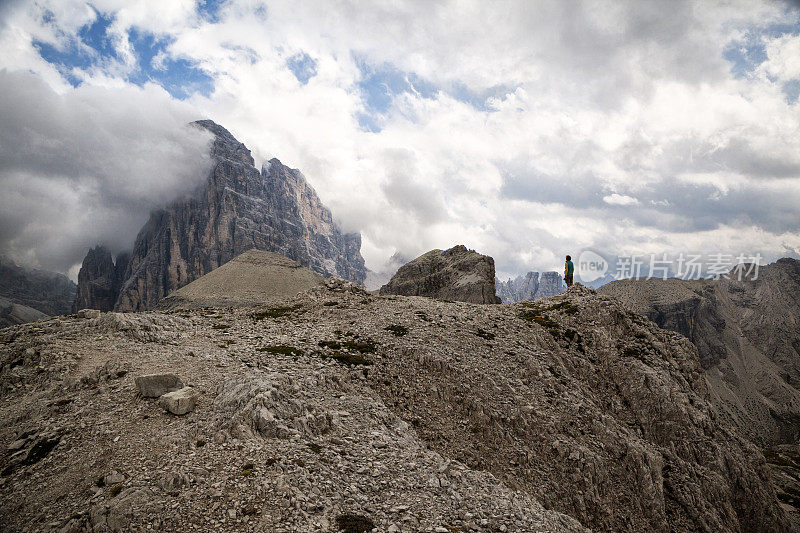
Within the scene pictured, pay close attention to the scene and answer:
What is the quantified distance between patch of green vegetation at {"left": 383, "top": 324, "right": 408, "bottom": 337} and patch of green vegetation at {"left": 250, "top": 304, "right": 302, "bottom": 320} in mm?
13003

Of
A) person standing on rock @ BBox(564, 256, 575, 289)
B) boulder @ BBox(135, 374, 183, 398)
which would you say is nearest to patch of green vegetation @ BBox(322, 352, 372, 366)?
boulder @ BBox(135, 374, 183, 398)

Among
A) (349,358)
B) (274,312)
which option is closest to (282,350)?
(349,358)

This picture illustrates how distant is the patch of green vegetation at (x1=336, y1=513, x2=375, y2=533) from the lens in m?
12.6

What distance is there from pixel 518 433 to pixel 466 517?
12483 millimetres

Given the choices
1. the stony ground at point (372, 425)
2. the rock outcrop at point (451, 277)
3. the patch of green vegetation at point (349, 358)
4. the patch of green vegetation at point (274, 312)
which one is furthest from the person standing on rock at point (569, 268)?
the rock outcrop at point (451, 277)

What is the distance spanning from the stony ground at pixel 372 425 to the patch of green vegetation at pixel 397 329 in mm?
293

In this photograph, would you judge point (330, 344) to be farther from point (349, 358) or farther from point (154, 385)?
point (154, 385)

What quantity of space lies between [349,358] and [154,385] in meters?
12.6

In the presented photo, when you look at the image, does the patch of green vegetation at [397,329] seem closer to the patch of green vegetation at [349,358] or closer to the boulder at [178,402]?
the patch of green vegetation at [349,358]

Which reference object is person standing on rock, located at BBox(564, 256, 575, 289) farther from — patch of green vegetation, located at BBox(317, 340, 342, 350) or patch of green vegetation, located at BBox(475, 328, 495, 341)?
patch of green vegetation, located at BBox(317, 340, 342, 350)

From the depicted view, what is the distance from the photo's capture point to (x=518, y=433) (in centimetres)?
2589

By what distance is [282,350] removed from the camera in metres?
26.6

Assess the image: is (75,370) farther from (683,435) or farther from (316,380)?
(683,435)

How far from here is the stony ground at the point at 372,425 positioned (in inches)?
522
